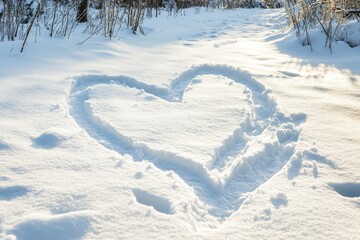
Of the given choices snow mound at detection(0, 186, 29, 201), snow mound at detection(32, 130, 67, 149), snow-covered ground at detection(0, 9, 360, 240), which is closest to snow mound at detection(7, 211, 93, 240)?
snow-covered ground at detection(0, 9, 360, 240)

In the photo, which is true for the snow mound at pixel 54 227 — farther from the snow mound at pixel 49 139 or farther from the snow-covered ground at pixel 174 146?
the snow mound at pixel 49 139

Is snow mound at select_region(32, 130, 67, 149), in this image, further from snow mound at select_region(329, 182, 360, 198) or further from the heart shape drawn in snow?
snow mound at select_region(329, 182, 360, 198)

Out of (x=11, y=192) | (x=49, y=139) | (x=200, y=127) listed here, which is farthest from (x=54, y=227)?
(x=200, y=127)

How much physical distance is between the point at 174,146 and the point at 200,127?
10.3 inches

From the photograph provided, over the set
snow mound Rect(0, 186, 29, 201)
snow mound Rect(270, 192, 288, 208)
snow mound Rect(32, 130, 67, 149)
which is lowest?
snow mound Rect(0, 186, 29, 201)

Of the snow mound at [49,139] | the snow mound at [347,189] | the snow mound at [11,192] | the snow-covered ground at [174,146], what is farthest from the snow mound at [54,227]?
the snow mound at [347,189]

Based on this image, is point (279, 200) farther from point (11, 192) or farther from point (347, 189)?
point (11, 192)

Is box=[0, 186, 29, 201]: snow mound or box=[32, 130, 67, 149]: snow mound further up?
box=[32, 130, 67, 149]: snow mound

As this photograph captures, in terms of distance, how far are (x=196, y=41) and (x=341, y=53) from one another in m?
1.58

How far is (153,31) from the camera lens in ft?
15.6

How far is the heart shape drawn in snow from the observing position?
1.50m

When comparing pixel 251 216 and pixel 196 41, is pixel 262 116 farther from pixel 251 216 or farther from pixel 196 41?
pixel 196 41

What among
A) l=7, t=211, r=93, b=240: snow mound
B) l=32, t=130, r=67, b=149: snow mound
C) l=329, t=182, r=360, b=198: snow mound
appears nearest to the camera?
l=7, t=211, r=93, b=240: snow mound

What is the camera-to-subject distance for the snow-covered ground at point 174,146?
3.87 feet
